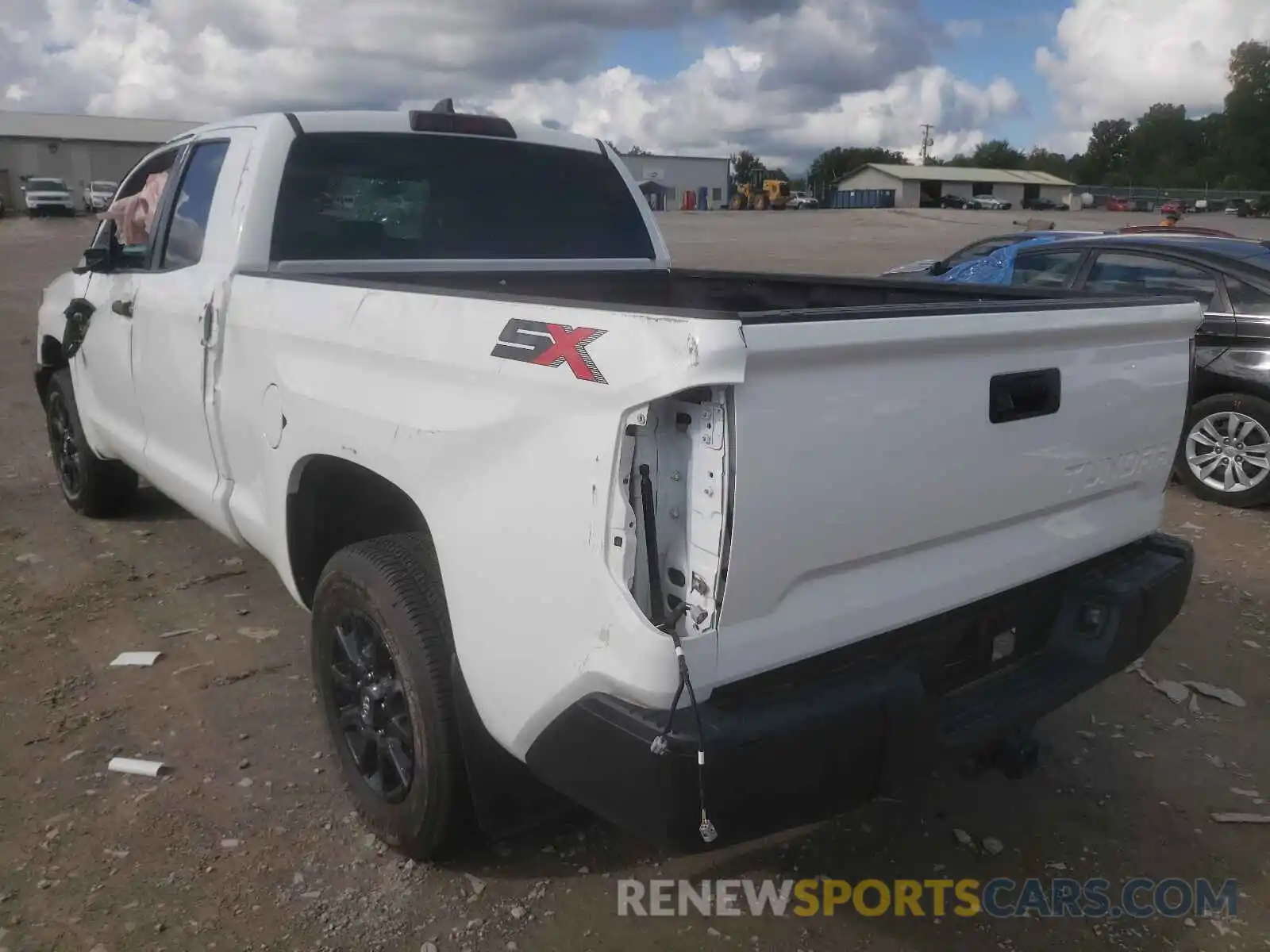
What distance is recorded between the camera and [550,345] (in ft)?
7.05

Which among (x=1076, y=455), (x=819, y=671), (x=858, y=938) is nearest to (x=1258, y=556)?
(x=1076, y=455)

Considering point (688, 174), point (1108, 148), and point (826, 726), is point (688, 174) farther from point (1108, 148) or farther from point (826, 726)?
point (826, 726)

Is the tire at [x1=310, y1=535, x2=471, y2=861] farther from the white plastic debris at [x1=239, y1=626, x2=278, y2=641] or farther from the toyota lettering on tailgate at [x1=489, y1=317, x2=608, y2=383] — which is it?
the white plastic debris at [x1=239, y1=626, x2=278, y2=641]

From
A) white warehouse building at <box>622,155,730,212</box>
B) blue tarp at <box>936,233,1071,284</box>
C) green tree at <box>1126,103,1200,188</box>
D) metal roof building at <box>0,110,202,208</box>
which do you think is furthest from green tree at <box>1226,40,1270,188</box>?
blue tarp at <box>936,233,1071,284</box>

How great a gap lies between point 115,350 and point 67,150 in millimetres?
74515

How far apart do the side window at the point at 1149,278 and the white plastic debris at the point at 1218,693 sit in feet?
10.5

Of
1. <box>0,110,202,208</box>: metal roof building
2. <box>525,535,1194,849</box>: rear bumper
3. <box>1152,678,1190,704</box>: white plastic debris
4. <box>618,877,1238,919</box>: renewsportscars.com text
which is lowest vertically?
<box>1152,678,1190,704</box>: white plastic debris

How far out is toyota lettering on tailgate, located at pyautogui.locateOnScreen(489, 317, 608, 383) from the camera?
81.1 inches

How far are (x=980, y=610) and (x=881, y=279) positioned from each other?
154 cm

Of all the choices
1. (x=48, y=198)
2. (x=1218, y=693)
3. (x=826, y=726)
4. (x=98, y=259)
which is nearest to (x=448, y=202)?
(x=98, y=259)

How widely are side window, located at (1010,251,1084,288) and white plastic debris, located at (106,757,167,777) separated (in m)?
6.17

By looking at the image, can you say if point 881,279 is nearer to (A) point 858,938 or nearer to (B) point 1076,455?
(B) point 1076,455

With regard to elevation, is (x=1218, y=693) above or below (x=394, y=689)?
below

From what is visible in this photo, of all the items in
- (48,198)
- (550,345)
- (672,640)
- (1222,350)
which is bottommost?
(1222,350)
